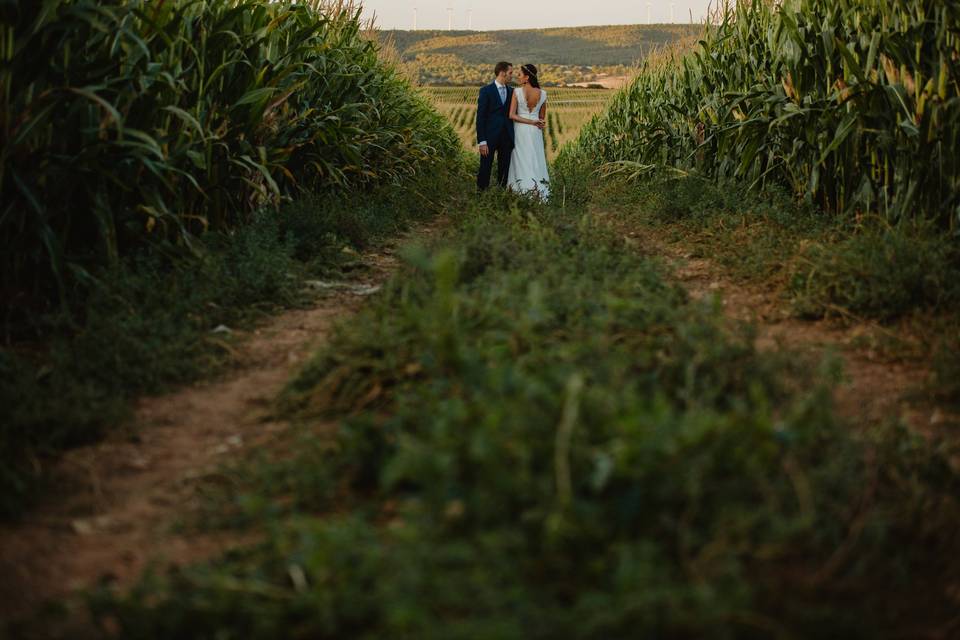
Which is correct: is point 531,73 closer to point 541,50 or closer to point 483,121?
point 483,121

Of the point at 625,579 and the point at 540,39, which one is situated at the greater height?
the point at 540,39

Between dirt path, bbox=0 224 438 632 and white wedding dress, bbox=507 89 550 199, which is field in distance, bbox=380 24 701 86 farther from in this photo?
dirt path, bbox=0 224 438 632

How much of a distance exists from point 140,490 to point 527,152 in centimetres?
767

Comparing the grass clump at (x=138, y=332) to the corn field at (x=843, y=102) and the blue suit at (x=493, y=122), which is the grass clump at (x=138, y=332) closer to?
the corn field at (x=843, y=102)

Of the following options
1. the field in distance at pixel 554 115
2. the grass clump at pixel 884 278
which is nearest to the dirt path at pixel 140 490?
the grass clump at pixel 884 278

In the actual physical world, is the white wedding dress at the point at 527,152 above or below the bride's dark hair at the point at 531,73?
below

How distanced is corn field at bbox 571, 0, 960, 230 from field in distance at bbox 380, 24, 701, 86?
3286 inches

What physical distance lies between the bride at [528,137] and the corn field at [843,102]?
176cm

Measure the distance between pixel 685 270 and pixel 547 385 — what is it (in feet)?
13.1

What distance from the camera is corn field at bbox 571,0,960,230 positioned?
16.5 feet

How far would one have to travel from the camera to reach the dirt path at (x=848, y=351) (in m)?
3.07

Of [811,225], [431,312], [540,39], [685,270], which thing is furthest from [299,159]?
[540,39]

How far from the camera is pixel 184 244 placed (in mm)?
4887

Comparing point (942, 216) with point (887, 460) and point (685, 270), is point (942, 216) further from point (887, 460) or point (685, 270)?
point (887, 460)
